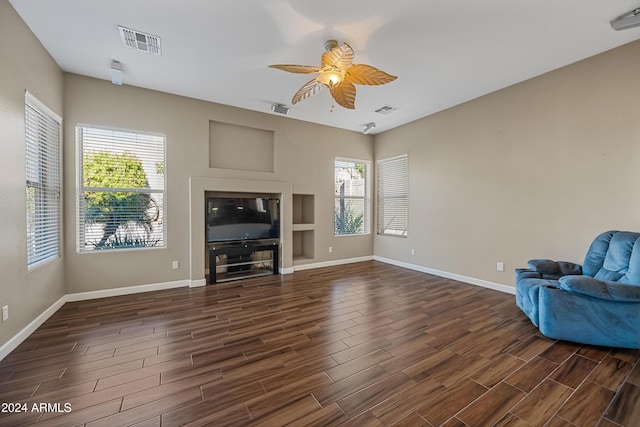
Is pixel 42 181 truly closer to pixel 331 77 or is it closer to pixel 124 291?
pixel 124 291

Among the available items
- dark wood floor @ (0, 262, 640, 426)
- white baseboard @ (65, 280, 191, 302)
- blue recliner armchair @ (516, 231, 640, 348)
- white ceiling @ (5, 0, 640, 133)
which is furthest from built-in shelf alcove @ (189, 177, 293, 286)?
blue recliner armchair @ (516, 231, 640, 348)

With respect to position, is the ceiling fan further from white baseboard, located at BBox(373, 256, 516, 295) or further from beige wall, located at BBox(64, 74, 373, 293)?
white baseboard, located at BBox(373, 256, 516, 295)

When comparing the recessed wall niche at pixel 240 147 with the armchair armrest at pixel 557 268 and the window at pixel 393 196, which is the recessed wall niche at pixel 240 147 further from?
the armchair armrest at pixel 557 268

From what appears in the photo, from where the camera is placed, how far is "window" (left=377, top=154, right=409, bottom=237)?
19.1ft

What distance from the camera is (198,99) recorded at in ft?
14.7

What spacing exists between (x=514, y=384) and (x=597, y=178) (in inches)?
111

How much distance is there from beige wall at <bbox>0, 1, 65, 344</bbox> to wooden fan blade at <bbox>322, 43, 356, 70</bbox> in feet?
9.26

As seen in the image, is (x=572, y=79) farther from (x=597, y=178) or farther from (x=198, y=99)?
(x=198, y=99)

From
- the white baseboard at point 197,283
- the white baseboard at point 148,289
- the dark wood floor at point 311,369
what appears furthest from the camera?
the white baseboard at point 197,283

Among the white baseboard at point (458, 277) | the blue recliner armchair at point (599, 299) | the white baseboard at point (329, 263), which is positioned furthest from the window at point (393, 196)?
the blue recliner armchair at point (599, 299)

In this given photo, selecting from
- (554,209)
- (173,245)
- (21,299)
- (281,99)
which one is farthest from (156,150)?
(554,209)

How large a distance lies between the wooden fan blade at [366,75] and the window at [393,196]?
3114 mm

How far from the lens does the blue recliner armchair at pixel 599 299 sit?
7.77 feet

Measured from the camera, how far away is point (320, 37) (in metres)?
2.81
